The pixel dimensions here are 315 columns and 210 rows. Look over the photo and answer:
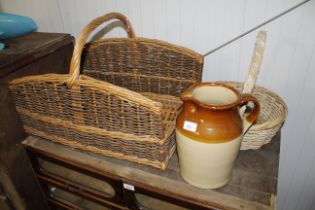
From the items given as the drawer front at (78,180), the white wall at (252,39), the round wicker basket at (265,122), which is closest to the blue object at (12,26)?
the white wall at (252,39)

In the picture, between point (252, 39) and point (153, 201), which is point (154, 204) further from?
point (252, 39)

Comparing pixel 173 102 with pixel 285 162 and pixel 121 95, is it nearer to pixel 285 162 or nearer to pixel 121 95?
pixel 121 95

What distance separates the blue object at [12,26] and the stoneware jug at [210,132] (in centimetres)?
93

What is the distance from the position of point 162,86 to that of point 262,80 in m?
0.43

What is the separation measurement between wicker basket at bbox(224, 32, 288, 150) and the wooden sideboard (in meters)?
0.79

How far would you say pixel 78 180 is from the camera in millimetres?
1121

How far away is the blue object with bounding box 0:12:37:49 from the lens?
1177 millimetres

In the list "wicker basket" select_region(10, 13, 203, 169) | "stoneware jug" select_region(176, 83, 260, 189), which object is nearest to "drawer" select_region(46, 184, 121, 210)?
"wicker basket" select_region(10, 13, 203, 169)

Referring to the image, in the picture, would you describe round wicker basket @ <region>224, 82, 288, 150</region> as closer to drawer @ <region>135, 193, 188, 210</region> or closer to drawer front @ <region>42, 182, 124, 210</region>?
drawer @ <region>135, 193, 188, 210</region>

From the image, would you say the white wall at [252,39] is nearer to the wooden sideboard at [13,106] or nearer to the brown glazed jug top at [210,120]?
the wooden sideboard at [13,106]

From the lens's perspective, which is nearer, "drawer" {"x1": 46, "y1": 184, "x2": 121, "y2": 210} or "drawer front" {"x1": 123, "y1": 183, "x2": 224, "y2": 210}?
"drawer front" {"x1": 123, "y1": 183, "x2": 224, "y2": 210}

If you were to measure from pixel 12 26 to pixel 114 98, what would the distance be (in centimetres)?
77


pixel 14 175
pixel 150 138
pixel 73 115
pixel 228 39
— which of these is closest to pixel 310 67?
pixel 228 39

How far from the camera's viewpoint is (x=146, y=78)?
1.17 meters
